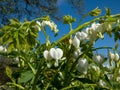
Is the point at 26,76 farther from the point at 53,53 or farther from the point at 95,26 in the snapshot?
the point at 95,26

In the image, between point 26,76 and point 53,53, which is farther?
point 26,76

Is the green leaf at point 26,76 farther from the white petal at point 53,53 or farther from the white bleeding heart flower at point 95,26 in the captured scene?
the white bleeding heart flower at point 95,26

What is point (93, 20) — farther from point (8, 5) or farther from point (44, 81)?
point (8, 5)

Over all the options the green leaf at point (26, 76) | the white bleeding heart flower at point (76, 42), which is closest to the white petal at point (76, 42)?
the white bleeding heart flower at point (76, 42)

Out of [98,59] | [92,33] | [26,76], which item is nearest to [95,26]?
[92,33]

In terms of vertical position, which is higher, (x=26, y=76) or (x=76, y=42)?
(x=76, y=42)

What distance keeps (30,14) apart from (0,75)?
1091 centimetres

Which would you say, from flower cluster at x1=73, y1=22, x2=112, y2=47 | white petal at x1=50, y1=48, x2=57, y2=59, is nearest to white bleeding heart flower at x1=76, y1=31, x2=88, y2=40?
flower cluster at x1=73, y1=22, x2=112, y2=47

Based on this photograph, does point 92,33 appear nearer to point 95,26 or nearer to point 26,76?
point 95,26

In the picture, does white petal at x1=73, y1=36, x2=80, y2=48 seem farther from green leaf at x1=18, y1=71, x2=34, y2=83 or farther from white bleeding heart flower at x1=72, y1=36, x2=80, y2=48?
green leaf at x1=18, y1=71, x2=34, y2=83

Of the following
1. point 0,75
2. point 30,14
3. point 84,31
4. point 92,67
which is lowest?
point 0,75

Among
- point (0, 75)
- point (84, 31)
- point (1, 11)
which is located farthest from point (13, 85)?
point (1, 11)

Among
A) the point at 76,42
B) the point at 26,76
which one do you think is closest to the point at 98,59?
the point at 76,42

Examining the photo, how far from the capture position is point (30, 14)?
643 inches
